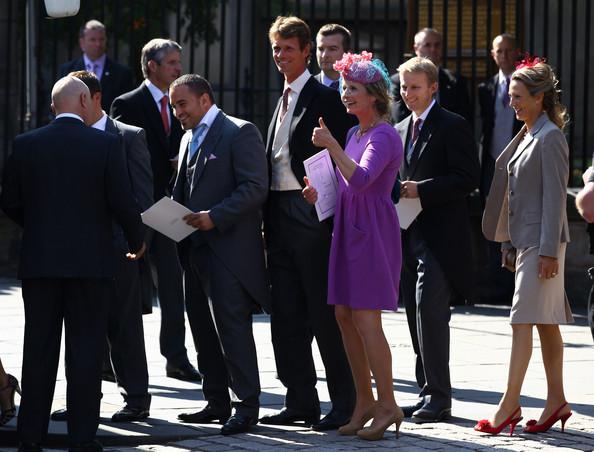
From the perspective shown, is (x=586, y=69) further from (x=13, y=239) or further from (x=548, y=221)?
(x=548, y=221)

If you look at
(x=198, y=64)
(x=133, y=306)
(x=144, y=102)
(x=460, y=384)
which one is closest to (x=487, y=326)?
(x=460, y=384)

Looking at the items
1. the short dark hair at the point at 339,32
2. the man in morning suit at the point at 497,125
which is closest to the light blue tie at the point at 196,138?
the short dark hair at the point at 339,32

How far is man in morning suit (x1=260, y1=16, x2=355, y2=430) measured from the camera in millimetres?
7797

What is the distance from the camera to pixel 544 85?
25.2ft

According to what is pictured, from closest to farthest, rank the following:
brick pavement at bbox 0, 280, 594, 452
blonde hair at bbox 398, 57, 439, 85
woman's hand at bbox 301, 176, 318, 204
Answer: brick pavement at bbox 0, 280, 594, 452, woman's hand at bbox 301, 176, 318, 204, blonde hair at bbox 398, 57, 439, 85

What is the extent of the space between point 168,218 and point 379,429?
145cm

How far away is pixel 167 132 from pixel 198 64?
840 cm

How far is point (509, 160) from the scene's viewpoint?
780cm

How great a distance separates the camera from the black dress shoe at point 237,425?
24.6ft

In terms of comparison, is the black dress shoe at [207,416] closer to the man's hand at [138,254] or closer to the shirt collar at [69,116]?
the man's hand at [138,254]

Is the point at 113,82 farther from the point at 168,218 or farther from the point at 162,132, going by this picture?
the point at 168,218

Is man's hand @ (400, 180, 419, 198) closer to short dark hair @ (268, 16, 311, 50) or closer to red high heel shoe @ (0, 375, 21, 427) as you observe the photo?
short dark hair @ (268, 16, 311, 50)

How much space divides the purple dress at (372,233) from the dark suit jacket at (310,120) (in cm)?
44

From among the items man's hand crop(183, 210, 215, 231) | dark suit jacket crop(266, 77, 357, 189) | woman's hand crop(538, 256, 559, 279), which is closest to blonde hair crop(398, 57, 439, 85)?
dark suit jacket crop(266, 77, 357, 189)
